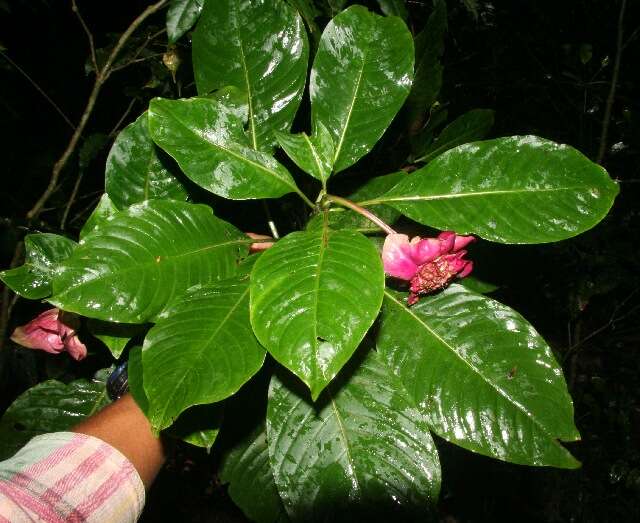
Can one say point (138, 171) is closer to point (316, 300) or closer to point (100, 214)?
point (100, 214)

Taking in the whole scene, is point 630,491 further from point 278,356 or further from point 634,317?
point 278,356

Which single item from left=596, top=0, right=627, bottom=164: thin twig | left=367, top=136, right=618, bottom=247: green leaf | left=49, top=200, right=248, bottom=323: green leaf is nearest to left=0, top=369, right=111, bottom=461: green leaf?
left=49, top=200, right=248, bottom=323: green leaf

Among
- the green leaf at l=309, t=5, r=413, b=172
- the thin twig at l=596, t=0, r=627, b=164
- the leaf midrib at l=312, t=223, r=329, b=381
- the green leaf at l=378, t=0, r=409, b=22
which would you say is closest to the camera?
the leaf midrib at l=312, t=223, r=329, b=381

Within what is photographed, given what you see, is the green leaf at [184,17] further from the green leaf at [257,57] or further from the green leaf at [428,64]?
the green leaf at [428,64]

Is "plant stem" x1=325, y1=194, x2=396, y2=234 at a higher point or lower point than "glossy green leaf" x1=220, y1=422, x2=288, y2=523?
higher

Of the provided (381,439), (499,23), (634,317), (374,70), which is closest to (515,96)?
(499,23)

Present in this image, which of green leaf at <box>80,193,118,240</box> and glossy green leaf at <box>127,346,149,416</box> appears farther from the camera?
green leaf at <box>80,193,118,240</box>

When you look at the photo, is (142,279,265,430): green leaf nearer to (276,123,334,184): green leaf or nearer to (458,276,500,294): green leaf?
(276,123,334,184): green leaf

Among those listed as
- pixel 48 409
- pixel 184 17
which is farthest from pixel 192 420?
pixel 184 17
